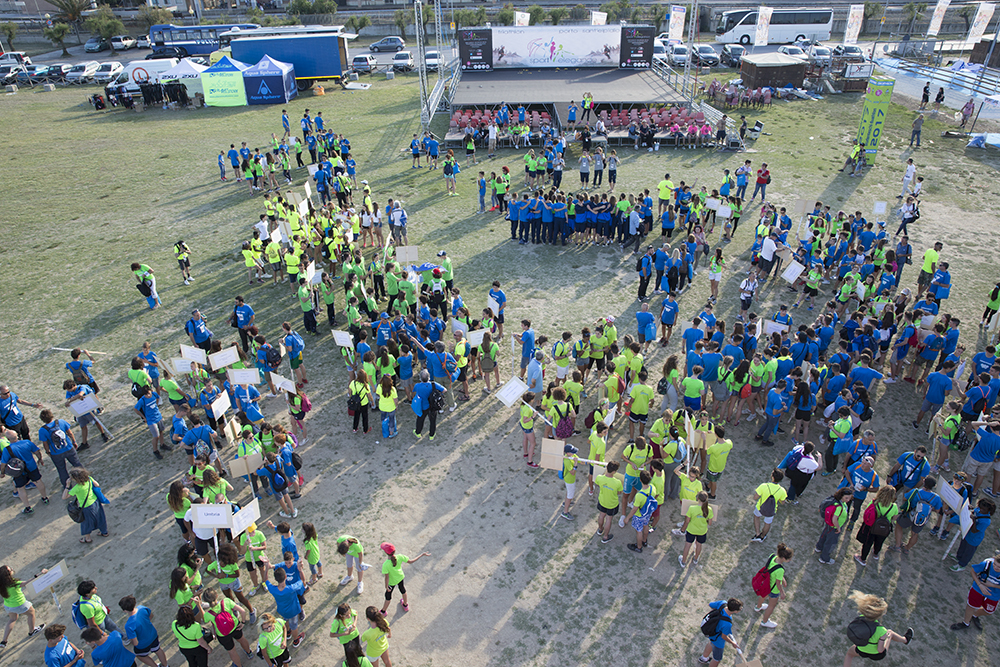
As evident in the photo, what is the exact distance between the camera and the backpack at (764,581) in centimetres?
753

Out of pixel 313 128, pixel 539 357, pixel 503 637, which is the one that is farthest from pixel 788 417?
pixel 313 128

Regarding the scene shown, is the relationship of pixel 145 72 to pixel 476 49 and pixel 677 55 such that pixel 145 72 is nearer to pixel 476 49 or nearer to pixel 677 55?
pixel 476 49

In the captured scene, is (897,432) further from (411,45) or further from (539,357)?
(411,45)

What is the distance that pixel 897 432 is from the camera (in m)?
11.3

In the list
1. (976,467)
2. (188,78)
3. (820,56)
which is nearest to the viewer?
(976,467)

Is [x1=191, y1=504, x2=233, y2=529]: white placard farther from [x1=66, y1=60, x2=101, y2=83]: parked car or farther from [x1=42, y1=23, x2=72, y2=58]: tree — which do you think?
[x1=42, y1=23, x2=72, y2=58]: tree

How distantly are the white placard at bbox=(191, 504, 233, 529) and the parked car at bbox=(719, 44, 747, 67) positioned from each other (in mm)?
42602

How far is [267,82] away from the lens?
115ft

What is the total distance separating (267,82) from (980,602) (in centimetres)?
3871

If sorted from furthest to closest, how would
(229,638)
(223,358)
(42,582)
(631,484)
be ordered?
(223,358) < (631,484) < (42,582) < (229,638)

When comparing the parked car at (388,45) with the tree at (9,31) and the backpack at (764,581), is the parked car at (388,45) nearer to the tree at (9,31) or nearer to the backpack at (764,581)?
the tree at (9,31)

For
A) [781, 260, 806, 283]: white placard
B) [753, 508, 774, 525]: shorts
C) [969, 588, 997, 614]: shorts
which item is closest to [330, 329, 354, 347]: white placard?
[753, 508, 774, 525]: shorts

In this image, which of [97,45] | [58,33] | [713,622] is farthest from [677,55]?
[58,33]

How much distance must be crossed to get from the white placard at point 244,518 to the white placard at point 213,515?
0.14 meters
